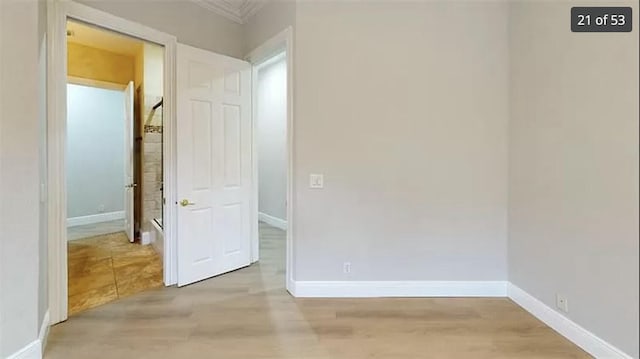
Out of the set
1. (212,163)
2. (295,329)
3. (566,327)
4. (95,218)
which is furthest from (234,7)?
(95,218)

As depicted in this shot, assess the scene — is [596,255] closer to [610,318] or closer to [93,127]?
[610,318]

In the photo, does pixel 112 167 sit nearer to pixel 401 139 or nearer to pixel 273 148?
pixel 273 148

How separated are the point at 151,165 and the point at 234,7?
2650mm

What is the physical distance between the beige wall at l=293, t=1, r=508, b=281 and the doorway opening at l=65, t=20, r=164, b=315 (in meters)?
1.66

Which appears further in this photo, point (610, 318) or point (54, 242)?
point (54, 242)

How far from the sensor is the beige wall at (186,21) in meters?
3.19

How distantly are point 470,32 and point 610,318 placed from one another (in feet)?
7.81

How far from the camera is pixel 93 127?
23.5 ft

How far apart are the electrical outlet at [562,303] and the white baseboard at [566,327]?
51mm

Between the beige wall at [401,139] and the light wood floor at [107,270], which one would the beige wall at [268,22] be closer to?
the beige wall at [401,139]

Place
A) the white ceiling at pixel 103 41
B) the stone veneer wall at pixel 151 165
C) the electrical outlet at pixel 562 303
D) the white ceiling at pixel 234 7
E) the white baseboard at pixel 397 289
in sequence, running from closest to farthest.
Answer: the electrical outlet at pixel 562 303 → the white baseboard at pixel 397 289 → the white ceiling at pixel 234 7 → the white ceiling at pixel 103 41 → the stone veneer wall at pixel 151 165

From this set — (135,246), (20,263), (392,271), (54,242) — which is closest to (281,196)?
(135,246)

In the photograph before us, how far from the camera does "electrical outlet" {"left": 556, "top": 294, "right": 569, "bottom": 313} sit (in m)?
2.62

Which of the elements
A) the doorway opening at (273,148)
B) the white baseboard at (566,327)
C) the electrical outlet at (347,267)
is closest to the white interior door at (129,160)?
the doorway opening at (273,148)
